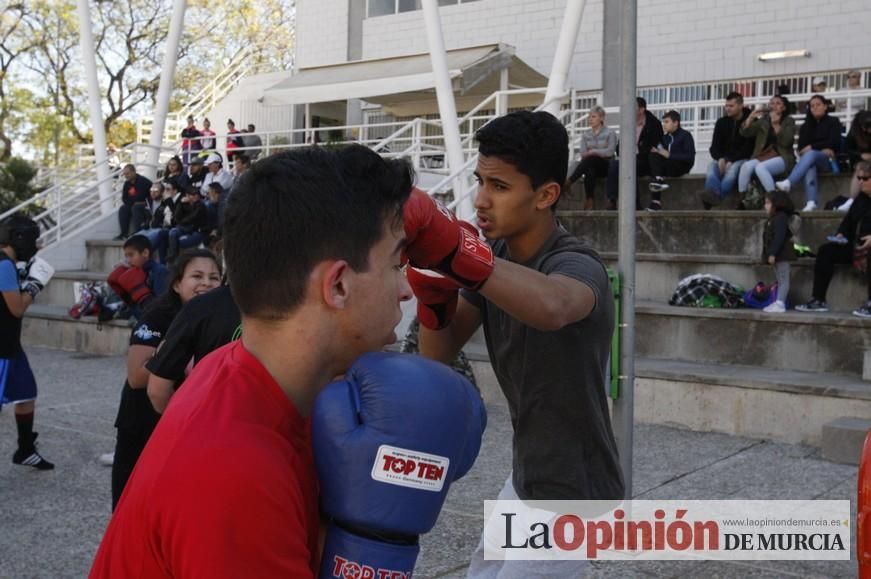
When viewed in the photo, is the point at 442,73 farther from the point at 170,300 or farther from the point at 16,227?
the point at 170,300

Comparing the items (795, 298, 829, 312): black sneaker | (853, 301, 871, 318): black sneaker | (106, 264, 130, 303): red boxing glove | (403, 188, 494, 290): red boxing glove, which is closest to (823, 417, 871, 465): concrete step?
(853, 301, 871, 318): black sneaker

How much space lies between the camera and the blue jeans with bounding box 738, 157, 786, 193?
10.1m

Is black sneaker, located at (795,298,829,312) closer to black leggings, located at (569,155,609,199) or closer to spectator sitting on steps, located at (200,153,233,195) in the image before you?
black leggings, located at (569,155,609,199)

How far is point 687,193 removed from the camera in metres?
11.5

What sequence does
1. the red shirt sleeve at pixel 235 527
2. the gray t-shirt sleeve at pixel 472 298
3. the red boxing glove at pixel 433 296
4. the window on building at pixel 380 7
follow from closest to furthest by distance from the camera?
the red shirt sleeve at pixel 235 527 < the red boxing glove at pixel 433 296 < the gray t-shirt sleeve at pixel 472 298 < the window on building at pixel 380 7

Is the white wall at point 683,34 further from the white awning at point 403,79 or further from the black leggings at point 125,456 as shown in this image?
the black leggings at point 125,456

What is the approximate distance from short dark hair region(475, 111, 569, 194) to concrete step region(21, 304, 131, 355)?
967cm

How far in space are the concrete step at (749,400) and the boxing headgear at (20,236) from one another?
4.70 m

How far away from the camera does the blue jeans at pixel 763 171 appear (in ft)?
33.0

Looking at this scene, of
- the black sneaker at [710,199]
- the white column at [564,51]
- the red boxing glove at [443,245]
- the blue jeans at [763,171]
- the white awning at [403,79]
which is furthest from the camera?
the white awning at [403,79]

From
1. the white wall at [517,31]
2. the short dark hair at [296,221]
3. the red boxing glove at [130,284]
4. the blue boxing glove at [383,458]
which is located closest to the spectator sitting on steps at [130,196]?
the white wall at [517,31]

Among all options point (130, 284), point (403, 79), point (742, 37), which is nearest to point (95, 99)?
point (403, 79)

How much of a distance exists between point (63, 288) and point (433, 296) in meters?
12.9

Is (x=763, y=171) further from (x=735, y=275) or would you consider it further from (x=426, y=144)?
(x=426, y=144)
